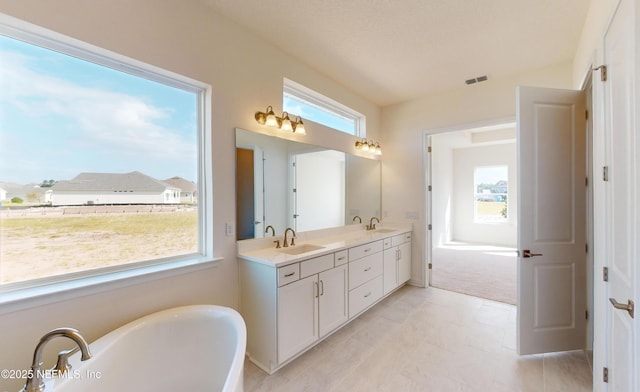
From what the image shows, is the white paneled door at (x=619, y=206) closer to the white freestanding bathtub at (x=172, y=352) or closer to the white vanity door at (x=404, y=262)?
the white freestanding bathtub at (x=172, y=352)

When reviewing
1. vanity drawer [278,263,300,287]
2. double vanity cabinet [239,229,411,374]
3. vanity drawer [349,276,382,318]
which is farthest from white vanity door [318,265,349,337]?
vanity drawer [278,263,300,287]

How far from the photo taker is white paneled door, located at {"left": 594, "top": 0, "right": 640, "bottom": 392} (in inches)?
42.3

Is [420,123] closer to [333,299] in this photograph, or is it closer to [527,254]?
[527,254]

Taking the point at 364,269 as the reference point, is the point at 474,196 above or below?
above

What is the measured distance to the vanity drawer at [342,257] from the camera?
252 centimetres

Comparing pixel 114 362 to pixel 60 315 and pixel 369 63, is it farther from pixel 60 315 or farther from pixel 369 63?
pixel 369 63

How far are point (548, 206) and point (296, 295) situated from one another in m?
2.29

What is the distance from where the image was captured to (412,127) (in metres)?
4.01

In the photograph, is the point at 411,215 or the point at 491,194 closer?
the point at 411,215

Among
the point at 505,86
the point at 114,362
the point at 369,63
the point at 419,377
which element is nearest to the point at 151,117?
the point at 114,362

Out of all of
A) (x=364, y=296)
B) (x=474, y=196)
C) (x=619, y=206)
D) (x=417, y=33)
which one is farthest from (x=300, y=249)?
(x=474, y=196)

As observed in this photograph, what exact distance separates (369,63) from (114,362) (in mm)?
3402

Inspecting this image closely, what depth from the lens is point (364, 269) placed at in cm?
290

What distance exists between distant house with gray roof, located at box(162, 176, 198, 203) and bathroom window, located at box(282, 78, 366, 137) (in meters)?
1.29
